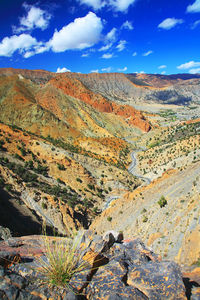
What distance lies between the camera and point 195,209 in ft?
47.6

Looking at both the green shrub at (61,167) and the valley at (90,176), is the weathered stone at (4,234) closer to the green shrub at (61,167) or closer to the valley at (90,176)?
the valley at (90,176)

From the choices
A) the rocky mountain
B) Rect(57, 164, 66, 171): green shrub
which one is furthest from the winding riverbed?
Rect(57, 164, 66, 171): green shrub

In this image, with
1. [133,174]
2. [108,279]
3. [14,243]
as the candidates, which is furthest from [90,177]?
[108,279]

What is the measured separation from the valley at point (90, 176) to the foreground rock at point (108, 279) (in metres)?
3.92

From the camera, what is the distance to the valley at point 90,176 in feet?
52.6

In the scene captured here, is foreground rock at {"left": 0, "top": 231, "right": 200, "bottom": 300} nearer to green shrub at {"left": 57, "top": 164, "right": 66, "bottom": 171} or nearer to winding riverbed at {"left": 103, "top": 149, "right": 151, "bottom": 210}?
winding riverbed at {"left": 103, "top": 149, "right": 151, "bottom": 210}

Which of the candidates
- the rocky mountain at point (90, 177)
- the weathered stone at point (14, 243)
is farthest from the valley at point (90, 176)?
the weathered stone at point (14, 243)

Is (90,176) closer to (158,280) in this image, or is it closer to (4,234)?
(4,234)

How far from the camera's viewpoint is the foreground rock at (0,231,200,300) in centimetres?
430

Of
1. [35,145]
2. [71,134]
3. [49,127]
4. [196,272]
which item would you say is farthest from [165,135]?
[196,272]

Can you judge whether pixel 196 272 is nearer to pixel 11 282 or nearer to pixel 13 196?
pixel 11 282

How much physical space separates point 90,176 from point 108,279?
1261 inches

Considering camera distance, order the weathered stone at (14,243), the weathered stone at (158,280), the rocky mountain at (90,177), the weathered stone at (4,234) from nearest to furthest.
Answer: the weathered stone at (158,280) → the weathered stone at (14,243) → the weathered stone at (4,234) → the rocky mountain at (90,177)

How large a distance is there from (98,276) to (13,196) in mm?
18563
